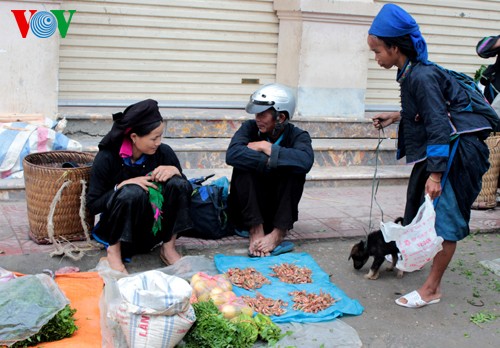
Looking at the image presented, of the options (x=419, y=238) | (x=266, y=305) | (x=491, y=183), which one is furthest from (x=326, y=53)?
(x=266, y=305)

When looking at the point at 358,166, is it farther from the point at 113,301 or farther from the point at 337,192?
the point at 113,301

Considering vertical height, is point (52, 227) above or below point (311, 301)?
above

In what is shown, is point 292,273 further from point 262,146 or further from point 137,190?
point 137,190

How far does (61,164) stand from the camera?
505 centimetres

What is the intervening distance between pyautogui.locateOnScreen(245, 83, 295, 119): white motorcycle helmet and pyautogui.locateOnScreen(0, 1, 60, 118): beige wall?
274 centimetres

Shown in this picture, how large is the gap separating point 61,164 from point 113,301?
1976 mm

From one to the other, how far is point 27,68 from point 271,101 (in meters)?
3.01

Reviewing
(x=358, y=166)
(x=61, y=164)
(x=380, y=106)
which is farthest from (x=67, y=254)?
(x=380, y=106)

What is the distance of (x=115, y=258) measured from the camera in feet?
14.5

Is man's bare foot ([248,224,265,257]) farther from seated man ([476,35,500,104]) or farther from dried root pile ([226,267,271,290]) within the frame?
seated man ([476,35,500,104])

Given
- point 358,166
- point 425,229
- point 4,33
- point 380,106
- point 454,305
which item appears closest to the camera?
point 425,229

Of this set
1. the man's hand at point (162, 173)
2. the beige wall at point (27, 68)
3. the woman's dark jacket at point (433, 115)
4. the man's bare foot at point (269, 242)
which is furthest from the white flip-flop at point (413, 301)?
the beige wall at point (27, 68)

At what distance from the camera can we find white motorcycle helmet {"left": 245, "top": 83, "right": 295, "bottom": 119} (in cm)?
482

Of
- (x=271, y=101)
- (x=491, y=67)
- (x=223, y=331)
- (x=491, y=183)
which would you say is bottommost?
(x=223, y=331)
